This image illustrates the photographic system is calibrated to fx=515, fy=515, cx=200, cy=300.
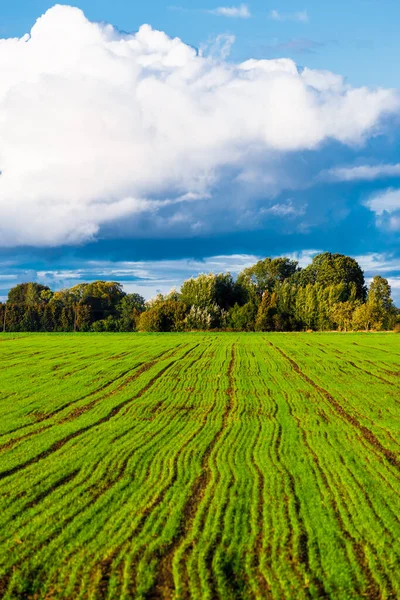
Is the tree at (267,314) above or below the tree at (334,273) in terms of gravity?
below

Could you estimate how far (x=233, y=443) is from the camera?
16.4 m

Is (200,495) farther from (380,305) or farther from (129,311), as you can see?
(129,311)

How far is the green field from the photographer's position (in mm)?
8633

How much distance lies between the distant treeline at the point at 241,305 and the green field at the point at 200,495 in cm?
8700

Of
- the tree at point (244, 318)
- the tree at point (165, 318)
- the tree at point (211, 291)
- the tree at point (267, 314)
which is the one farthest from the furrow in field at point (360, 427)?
the tree at point (211, 291)

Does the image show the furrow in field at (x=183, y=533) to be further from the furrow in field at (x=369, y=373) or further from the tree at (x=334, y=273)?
the tree at (x=334, y=273)

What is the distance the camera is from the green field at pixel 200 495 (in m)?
8.63

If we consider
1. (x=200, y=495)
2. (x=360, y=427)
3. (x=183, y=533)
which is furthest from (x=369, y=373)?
(x=183, y=533)

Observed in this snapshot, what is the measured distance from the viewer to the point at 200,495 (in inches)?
471

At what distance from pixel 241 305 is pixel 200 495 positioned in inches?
4731

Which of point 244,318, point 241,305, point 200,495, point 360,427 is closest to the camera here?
point 200,495

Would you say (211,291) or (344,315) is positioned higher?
(211,291)

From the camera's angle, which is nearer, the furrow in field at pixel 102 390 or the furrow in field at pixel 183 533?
the furrow in field at pixel 183 533

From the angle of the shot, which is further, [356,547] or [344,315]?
[344,315]
